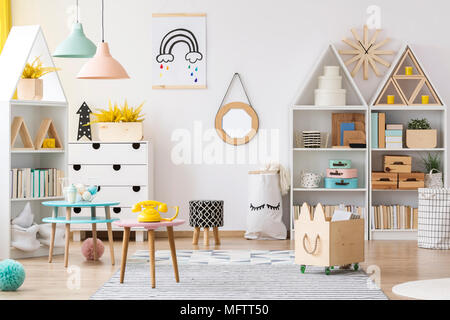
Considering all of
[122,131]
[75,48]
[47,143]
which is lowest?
[47,143]

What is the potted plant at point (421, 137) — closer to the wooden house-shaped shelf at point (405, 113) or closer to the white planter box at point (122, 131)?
the wooden house-shaped shelf at point (405, 113)

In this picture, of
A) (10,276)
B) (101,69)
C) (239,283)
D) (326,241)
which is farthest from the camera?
(101,69)

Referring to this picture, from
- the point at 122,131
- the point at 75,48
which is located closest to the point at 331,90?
the point at 122,131

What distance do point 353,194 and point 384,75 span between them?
1.25 metres

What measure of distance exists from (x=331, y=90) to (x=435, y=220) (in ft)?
5.19

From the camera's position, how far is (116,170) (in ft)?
21.8

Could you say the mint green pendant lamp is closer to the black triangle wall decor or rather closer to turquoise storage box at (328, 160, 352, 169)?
the black triangle wall decor

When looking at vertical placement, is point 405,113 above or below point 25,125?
above

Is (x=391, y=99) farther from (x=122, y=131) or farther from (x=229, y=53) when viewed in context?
(x=122, y=131)

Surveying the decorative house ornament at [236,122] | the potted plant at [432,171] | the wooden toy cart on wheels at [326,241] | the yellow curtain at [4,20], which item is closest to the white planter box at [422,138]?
the potted plant at [432,171]

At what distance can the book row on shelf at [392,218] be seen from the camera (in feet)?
22.1

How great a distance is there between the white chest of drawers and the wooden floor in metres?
0.47

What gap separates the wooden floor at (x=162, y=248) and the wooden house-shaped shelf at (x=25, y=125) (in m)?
0.45
